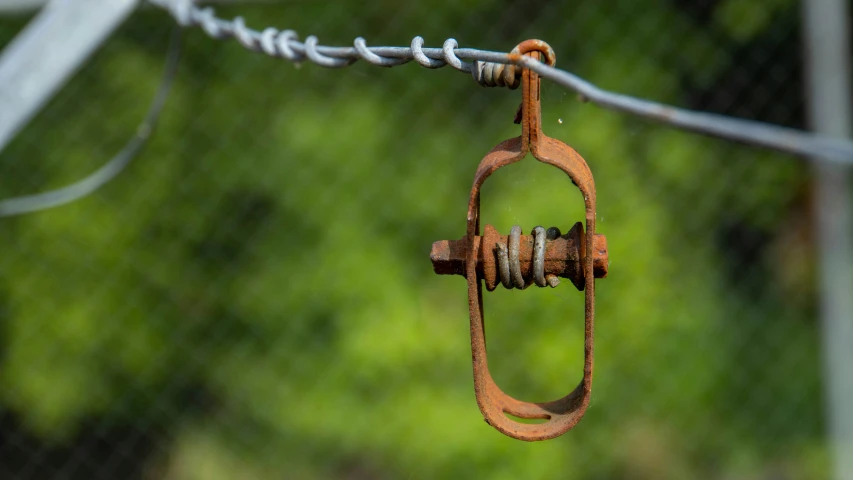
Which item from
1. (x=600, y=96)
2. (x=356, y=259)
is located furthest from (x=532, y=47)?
(x=356, y=259)

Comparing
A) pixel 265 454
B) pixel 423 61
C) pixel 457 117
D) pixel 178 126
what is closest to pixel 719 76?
pixel 457 117

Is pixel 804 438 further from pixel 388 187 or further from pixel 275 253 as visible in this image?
pixel 275 253

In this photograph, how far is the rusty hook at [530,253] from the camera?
598mm

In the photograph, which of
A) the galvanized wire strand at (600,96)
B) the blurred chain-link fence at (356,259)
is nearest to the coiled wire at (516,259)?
the galvanized wire strand at (600,96)

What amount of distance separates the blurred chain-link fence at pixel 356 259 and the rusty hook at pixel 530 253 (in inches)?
81.2

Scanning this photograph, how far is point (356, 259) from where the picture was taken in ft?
9.52

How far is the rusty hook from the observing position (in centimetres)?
60

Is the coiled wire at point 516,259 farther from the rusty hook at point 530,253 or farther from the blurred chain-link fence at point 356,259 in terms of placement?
the blurred chain-link fence at point 356,259

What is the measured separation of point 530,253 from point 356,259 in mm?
2306

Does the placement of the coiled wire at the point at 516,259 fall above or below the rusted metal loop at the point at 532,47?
below

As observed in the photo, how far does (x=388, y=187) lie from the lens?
2.93 metres

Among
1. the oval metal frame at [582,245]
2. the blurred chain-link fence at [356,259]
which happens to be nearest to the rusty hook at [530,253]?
the oval metal frame at [582,245]

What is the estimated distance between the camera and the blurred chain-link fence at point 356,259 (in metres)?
2.84

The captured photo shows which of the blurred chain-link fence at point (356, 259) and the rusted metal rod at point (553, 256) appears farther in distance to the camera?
the blurred chain-link fence at point (356, 259)
